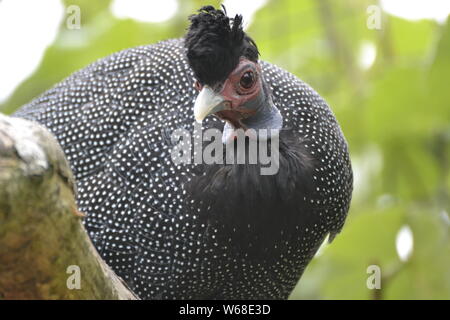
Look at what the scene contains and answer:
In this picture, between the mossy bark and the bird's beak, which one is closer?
the mossy bark

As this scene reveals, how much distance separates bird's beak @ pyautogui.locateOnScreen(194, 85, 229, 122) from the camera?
2.33 m

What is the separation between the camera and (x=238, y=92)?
2.46 meters

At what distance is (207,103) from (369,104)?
4.84 ft

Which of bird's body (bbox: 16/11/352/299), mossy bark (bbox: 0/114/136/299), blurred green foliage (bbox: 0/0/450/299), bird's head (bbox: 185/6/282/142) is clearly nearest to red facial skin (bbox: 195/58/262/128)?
bird's head (bbox: 185/6/282/142)

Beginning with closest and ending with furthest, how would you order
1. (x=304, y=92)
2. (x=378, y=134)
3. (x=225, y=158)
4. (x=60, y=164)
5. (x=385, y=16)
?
1. (x=60, y=164)
2. (x=225, y=158)
3. (x=304, y=92)
4. (x=378, y=134)
5. (x=385, y=16)

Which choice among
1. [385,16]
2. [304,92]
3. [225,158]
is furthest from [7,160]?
[385,16]

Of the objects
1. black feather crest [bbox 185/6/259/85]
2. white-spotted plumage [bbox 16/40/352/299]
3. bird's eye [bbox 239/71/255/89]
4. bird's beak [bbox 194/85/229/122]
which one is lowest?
white-spotted plumage [bbox 16/40/352/299]

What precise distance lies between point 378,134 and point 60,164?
7.97 ft

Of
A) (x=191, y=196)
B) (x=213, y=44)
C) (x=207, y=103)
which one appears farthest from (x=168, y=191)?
(x=213, y=44)

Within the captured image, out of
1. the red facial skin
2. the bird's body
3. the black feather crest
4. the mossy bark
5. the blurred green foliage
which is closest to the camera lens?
the mossy bark

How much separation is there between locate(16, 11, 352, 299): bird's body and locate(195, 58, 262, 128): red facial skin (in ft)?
0.33

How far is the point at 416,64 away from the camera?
3605 mm

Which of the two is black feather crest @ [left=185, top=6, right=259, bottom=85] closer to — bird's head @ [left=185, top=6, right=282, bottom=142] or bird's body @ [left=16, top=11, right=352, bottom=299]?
bird's head @ [left=185, top=6, right=282, bottom=142]
